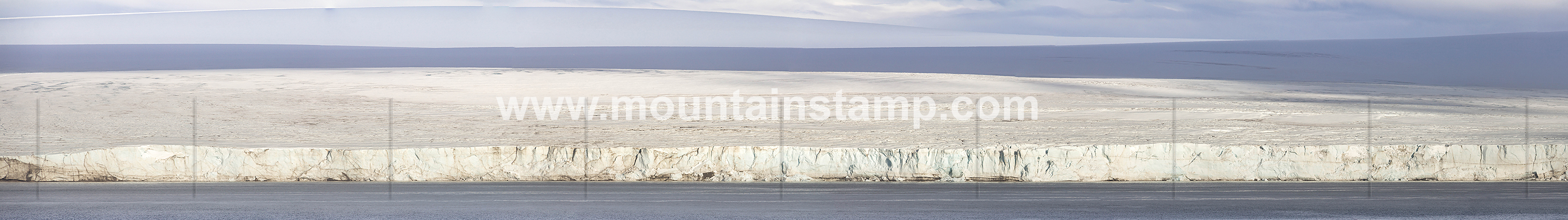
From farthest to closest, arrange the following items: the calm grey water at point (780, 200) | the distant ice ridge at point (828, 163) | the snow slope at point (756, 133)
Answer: the snow slope at point (756, 133) < the distant ice ridge at point (828, 163) < the calm grey water at point (780, 200)

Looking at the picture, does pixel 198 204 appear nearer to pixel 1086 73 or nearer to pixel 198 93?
pixel 198 93

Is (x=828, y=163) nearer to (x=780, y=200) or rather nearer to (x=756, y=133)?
(x=780, y=200)

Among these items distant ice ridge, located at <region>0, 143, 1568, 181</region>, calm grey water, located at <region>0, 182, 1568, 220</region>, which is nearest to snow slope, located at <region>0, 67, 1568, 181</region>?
distant ice ridge, located at <region>0, 143, 1568, 181</region>

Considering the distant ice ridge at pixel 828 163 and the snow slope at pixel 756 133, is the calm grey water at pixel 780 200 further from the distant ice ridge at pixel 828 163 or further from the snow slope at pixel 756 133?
the snow slope at pixel 756 133

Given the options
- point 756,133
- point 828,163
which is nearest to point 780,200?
point 828,163

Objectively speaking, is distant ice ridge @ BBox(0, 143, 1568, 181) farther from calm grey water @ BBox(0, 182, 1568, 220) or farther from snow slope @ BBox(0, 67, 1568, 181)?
calm grey water @ BBox(0, 182, 1568, 220)

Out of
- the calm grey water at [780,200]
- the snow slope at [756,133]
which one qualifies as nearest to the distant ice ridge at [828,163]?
the snow slope at [756,133]
